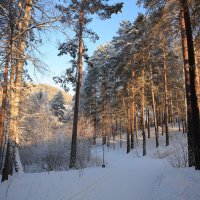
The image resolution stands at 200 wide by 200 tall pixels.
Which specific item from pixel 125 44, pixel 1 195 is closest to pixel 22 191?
pixel 1 195

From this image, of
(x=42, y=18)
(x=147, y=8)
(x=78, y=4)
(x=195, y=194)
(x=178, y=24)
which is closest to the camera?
(x=195, y=194)

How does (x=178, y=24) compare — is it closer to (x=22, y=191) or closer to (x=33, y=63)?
(x=33, y=63)

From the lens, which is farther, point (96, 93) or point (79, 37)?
point (96, 93)

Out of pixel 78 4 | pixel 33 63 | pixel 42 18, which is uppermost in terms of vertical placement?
pixel 78 4

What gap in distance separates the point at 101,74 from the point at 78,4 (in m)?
22.0

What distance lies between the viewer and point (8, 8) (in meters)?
9.30

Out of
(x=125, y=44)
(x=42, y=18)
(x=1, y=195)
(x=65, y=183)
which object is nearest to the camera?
(x=1, y=195)

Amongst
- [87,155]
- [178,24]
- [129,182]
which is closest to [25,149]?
[87,155]

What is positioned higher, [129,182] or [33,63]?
[33,63]

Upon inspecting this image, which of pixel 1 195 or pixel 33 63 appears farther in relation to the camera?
pixel 33 63

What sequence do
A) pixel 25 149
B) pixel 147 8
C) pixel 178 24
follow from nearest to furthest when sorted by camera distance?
pixel 147 8, pixel 178 24, pixel 25 149

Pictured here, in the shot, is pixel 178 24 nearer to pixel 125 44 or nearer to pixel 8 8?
pixel 8 8

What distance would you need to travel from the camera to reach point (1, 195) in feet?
24.9

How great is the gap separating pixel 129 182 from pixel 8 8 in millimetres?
8368
